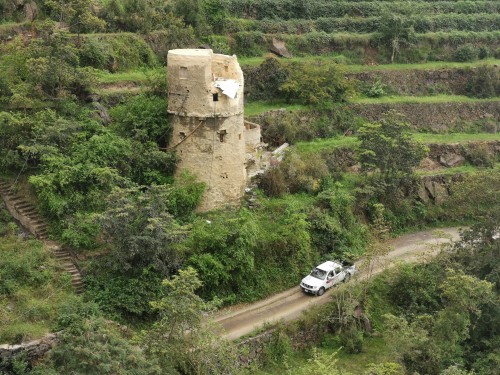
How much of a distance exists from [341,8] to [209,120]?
93.7 feet

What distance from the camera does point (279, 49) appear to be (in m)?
Result: 44.0

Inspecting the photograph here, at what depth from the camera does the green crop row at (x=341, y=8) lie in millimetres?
47122

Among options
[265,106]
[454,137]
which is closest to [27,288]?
[265,106]

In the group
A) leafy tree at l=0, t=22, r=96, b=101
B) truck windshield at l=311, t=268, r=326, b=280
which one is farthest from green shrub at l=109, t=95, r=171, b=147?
truck windshield at l=311, t=268, r=326, b=280

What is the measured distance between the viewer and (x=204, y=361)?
1875 centimetres

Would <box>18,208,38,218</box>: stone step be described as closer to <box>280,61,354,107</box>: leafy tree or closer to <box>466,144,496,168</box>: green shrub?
<box>280,61,354,107</box>: leafy tree

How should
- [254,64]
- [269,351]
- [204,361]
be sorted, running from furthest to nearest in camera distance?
[254,64] < [269,351] < [204,361]

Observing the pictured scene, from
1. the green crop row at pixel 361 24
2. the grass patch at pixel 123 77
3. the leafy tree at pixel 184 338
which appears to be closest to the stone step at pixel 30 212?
the leafy tree at pixel 184 338

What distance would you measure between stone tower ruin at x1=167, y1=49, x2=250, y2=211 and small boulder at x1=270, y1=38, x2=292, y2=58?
16.6m

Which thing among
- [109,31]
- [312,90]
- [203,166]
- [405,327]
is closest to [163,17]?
[109,31]

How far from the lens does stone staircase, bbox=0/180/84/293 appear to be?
72.8ft

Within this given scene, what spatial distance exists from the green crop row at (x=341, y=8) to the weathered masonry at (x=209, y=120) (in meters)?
20.6

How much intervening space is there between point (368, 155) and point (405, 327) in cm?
1204

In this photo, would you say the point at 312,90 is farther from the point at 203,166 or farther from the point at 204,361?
the point at 204,361
